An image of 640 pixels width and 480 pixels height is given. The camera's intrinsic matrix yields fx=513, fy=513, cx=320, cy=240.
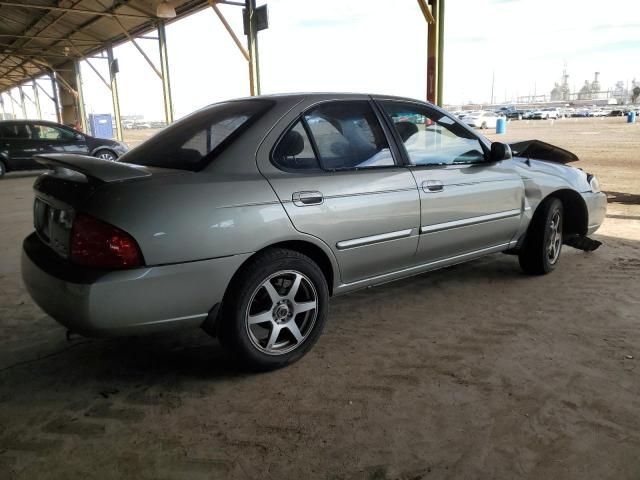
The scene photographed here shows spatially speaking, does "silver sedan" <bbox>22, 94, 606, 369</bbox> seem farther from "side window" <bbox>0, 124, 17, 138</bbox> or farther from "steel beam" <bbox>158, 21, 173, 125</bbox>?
"steel beam" <bbox>158, 21, 173, 125</bbox>

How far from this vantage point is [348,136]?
123 inches

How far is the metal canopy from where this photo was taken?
16.2m

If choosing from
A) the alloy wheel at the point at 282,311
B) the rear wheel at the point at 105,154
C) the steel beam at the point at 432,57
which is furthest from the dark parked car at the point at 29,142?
the alloy wheel at the point at 282,311

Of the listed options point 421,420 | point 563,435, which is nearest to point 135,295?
point 421,420

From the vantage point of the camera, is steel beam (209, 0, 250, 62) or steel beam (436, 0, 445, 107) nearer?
steel beam (436, 0, 445, 107)

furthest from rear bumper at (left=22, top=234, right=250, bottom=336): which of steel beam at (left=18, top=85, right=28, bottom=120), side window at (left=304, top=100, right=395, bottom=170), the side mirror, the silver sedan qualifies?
steel beam at (left=18, top=85, right=28, bottom=120)

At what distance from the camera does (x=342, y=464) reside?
6.75ft

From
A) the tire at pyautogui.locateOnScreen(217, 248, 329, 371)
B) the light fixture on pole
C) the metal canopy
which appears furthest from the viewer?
the metal canopy

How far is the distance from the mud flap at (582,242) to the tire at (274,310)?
2890 mm

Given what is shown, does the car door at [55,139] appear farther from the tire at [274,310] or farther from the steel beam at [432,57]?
the tire at [274,310]

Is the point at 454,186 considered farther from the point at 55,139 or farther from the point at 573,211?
the point at 55,139

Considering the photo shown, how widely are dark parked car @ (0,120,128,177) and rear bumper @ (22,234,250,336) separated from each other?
34.9 ft

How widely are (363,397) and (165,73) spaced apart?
17.5 metres

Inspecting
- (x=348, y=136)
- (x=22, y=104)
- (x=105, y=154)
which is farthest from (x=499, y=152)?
(x=22, y=104)
